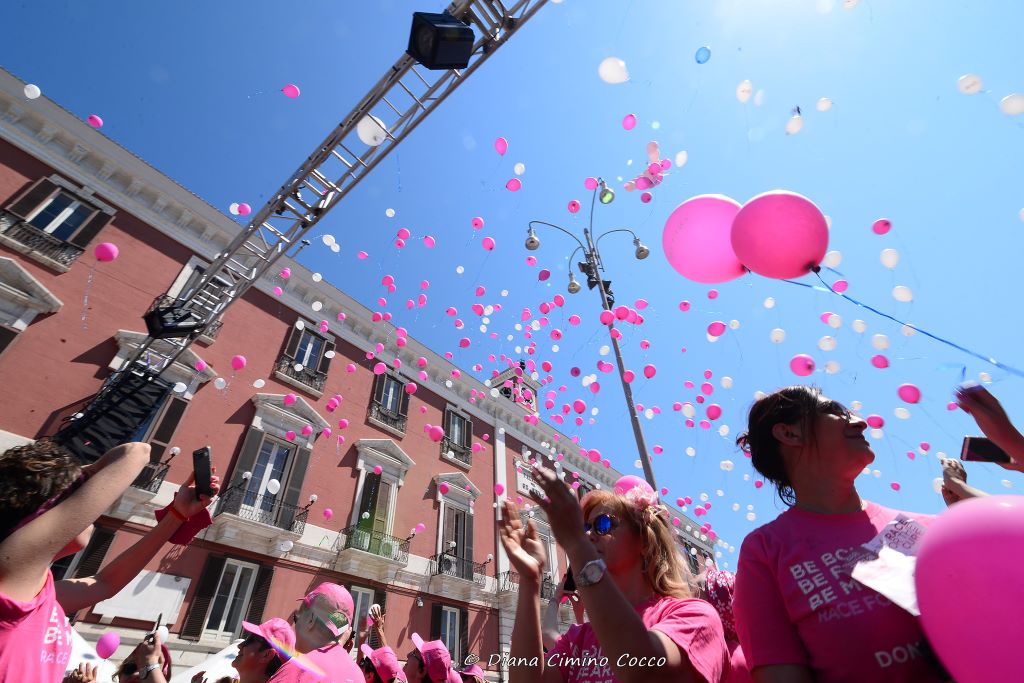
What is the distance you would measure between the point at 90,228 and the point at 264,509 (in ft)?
22.4

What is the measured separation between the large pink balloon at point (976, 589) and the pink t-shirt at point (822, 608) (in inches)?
3.1

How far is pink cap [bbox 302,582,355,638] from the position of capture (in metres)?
2.72

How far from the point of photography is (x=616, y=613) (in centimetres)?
129

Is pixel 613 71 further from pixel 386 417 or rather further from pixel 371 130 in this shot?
pixel 386 417

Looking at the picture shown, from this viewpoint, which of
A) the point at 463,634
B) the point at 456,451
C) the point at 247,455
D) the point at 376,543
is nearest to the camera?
the point at 247,455

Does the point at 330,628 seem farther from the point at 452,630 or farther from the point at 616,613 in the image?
the point at 452,630

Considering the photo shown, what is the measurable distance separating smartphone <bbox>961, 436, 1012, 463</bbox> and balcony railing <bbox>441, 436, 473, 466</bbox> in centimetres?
1440

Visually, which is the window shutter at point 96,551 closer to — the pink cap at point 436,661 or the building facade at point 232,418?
the building facade at point 232,418

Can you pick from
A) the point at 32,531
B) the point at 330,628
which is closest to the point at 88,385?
the point at 330,628

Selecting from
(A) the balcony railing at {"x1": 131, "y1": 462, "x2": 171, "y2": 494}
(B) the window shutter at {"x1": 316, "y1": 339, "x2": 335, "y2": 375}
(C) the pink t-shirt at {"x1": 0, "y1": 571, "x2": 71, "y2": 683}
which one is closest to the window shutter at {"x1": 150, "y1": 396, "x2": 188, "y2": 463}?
(A) the balcony railing at {"x1": 131, "y1": 462, "x2": 171, "y2": 494}

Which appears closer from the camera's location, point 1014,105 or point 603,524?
point 603,524

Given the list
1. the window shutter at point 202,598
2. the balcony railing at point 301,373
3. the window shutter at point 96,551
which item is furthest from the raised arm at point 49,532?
the balcony railing at point 301,373

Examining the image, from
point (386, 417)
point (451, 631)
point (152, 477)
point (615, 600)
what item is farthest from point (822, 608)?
point (451, 631)

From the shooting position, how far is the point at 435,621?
1292cm
